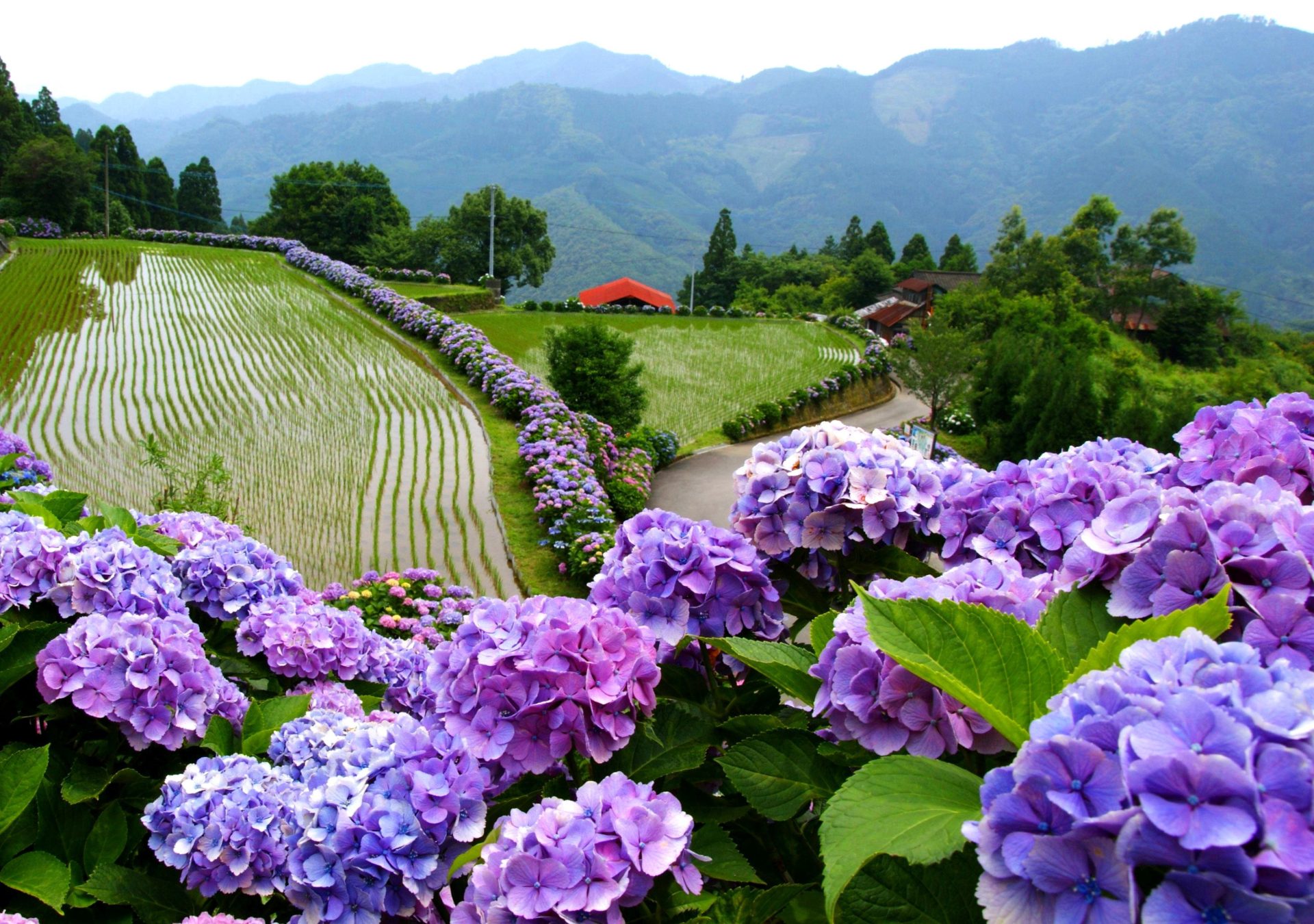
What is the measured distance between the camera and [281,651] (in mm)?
2602

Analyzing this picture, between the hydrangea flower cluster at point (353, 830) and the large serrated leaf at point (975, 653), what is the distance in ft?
2.55

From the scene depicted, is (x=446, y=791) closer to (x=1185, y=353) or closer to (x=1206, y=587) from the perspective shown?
(x=1206, y=587)

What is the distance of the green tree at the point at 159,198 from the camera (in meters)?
50.9

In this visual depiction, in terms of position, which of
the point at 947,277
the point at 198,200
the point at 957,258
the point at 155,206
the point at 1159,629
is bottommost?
the point at 947,277

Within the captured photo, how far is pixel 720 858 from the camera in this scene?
1334mm

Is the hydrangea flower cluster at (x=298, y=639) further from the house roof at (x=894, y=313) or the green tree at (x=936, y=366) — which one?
the house roof at (x=894, y=313)

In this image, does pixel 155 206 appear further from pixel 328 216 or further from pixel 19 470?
pixel 19 470

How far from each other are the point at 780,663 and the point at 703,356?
26.0 metres

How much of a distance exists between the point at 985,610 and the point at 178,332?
21.3 m

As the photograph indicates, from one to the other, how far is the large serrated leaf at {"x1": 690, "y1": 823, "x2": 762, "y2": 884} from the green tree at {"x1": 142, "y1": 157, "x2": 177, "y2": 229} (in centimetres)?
5810

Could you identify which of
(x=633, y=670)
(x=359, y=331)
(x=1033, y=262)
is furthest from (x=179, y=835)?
(x=1033, y=262)

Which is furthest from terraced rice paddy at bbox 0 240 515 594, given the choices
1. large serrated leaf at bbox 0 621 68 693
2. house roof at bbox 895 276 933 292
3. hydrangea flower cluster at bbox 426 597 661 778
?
house roof at bbox 895 276 933 292

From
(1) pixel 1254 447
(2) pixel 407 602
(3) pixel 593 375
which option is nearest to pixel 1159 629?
(1) pixel 1254 447

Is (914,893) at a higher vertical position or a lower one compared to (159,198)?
lower
